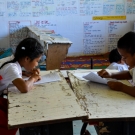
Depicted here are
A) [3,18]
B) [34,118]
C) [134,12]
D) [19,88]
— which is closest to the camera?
[34,118]

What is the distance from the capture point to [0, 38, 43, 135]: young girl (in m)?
1.74

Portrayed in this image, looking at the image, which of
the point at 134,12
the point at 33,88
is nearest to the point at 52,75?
the point at 33,88

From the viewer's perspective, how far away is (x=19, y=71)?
1992 millimetres

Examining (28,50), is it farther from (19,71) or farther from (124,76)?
(124,76)

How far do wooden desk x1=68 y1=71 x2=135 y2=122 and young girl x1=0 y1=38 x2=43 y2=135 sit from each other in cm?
33

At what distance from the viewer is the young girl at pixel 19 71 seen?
1741 millimetres

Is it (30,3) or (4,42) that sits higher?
(30,3)

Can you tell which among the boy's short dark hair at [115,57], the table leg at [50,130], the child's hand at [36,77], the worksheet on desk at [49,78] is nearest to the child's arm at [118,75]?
the worksheet on desk at [49,78]

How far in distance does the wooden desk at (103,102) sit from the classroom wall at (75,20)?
3201 millimetres

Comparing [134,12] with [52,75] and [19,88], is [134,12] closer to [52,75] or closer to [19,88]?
[52,75]

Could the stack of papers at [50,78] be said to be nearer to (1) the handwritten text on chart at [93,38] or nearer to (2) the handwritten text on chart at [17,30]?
(2) the handwritten text on chart at [17,30]

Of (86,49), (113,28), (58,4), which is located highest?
(58,4)

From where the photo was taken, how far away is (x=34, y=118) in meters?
1.34

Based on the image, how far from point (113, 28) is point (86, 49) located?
2.16 feet
